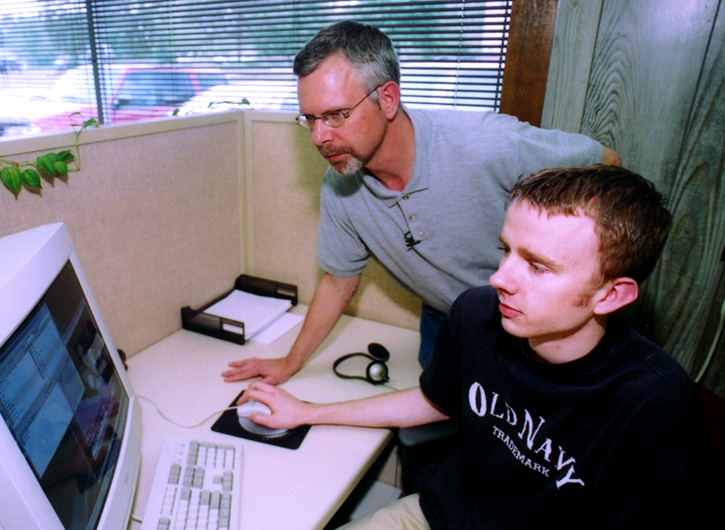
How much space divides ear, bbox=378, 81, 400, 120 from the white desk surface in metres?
0.64

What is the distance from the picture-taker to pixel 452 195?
119cm

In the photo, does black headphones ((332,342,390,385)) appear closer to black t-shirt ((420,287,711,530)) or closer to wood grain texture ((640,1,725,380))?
black t-shirt ((420,287,711,530))

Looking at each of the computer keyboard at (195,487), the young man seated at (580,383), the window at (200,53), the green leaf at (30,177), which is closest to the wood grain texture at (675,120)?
the window at (200,53)

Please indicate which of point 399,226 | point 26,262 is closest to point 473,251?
point 399,226

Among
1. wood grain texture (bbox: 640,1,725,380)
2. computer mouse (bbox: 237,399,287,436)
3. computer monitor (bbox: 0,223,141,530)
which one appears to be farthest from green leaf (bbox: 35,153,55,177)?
wood grain texture (bbox: 640,1,725,380)

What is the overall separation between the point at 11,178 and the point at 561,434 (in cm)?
106

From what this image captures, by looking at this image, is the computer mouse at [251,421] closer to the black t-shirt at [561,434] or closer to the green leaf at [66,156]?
the black t-shirt at [561,434]

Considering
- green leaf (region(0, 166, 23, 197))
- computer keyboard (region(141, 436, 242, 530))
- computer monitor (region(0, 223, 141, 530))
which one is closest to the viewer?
computer monitor (region(0, 223, 141, 530))

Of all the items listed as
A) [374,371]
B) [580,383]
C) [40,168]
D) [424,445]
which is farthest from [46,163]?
[580,383]

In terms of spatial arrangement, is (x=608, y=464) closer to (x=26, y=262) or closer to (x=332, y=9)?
(x=26, y=262)

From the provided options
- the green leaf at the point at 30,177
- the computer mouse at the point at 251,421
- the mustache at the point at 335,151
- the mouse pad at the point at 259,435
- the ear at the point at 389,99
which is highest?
the ear at the point at 389,99

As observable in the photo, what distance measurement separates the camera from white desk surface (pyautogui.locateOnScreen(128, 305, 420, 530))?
2.88 feet

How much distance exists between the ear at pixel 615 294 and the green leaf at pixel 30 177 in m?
1.03

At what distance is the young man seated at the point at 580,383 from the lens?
700 millimetres
